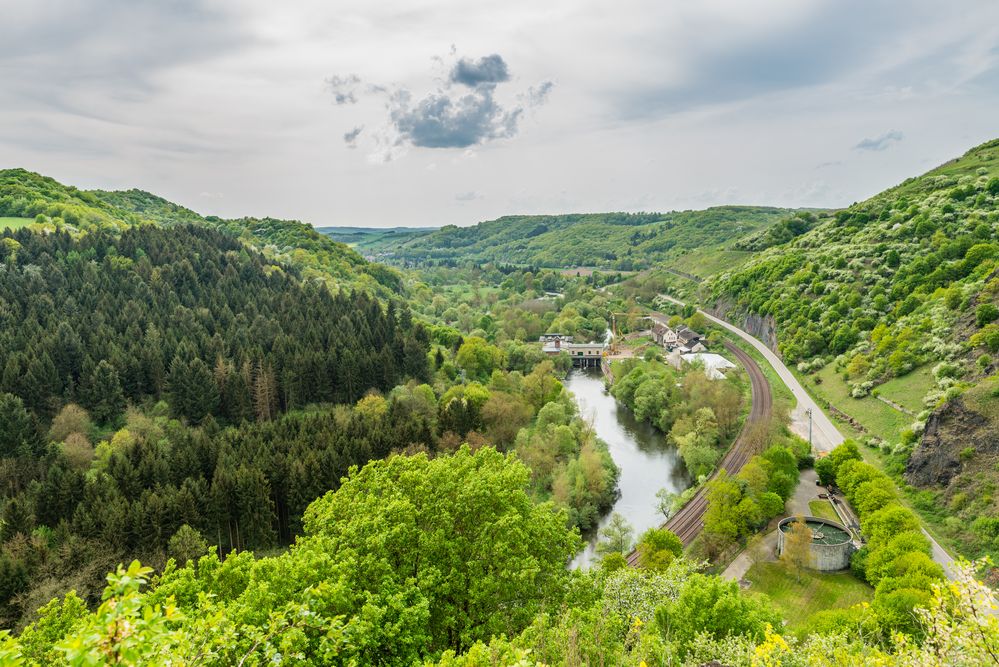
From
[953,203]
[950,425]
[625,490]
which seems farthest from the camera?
[953,203]

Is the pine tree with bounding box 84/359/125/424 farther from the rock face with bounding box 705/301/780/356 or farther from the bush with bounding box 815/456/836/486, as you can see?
the rock face with bounding box 705/301/780/356

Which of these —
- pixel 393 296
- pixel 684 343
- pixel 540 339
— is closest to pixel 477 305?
pixel 393 296

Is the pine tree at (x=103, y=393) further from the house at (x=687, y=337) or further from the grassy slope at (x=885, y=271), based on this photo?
the house at (x=687, y=337)

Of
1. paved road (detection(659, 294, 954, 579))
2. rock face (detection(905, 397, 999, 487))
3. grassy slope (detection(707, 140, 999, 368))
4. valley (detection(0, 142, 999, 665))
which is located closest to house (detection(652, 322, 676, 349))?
valley (detection(0, 142, 999, 665))

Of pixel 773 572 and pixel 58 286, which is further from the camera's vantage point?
pixel 58 286

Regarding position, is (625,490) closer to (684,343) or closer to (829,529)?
(829,529)
